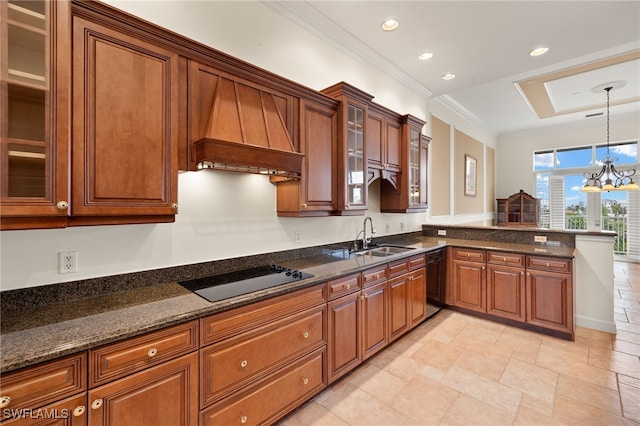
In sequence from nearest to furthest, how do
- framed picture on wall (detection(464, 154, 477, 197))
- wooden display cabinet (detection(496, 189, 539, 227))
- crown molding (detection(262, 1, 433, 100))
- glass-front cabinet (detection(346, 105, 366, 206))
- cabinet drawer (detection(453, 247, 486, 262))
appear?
crown molding (detection(262, 1, 433, 100)), glass-front cabinet (detection(346, 105, 366, 206)), cabinet drawer (detection(453, 247, 486, 262)), framed picture on wall (detection(464, 154, 477, 197)), wooden display cabinet (detection(496, 189, 539, 227))

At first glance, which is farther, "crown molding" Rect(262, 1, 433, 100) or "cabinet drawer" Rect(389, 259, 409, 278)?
"cabinet drawer" Rect(389, 259, 409, 278)

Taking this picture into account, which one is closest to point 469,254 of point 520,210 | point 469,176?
point 469,176

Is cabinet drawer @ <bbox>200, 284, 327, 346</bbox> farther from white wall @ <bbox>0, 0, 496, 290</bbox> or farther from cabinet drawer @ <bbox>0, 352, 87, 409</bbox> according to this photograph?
white wall @ <bbox>0, 0, 496, 290</bbox>

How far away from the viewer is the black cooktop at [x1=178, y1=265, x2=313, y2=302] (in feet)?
5.77

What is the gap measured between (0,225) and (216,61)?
143 cm

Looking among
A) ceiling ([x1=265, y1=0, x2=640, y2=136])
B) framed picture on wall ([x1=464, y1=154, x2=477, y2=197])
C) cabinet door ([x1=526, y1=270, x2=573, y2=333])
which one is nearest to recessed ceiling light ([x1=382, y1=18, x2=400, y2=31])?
ceiling ([x1=265, y1=0, x2=640, y2=136])

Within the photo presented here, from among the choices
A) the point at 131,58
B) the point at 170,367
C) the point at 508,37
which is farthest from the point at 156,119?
the point at 508,37

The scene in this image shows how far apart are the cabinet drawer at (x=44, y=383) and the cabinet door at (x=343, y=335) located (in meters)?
1.49

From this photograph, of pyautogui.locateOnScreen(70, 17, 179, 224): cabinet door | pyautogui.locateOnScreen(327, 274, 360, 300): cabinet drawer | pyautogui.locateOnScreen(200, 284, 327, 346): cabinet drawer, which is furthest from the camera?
pyautogui.locateOnScreen(327, 274, 360, 300): cabinet drawer

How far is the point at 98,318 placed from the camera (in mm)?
1372

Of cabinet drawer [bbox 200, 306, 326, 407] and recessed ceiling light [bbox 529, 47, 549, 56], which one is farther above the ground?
recessed ceiling light [bbox 529, 47, 549, 56]

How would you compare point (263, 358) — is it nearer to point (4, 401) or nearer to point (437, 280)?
point (4, 401)

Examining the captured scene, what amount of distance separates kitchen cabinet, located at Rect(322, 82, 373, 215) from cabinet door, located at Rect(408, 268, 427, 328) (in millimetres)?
1016

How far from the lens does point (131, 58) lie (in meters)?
1.57
